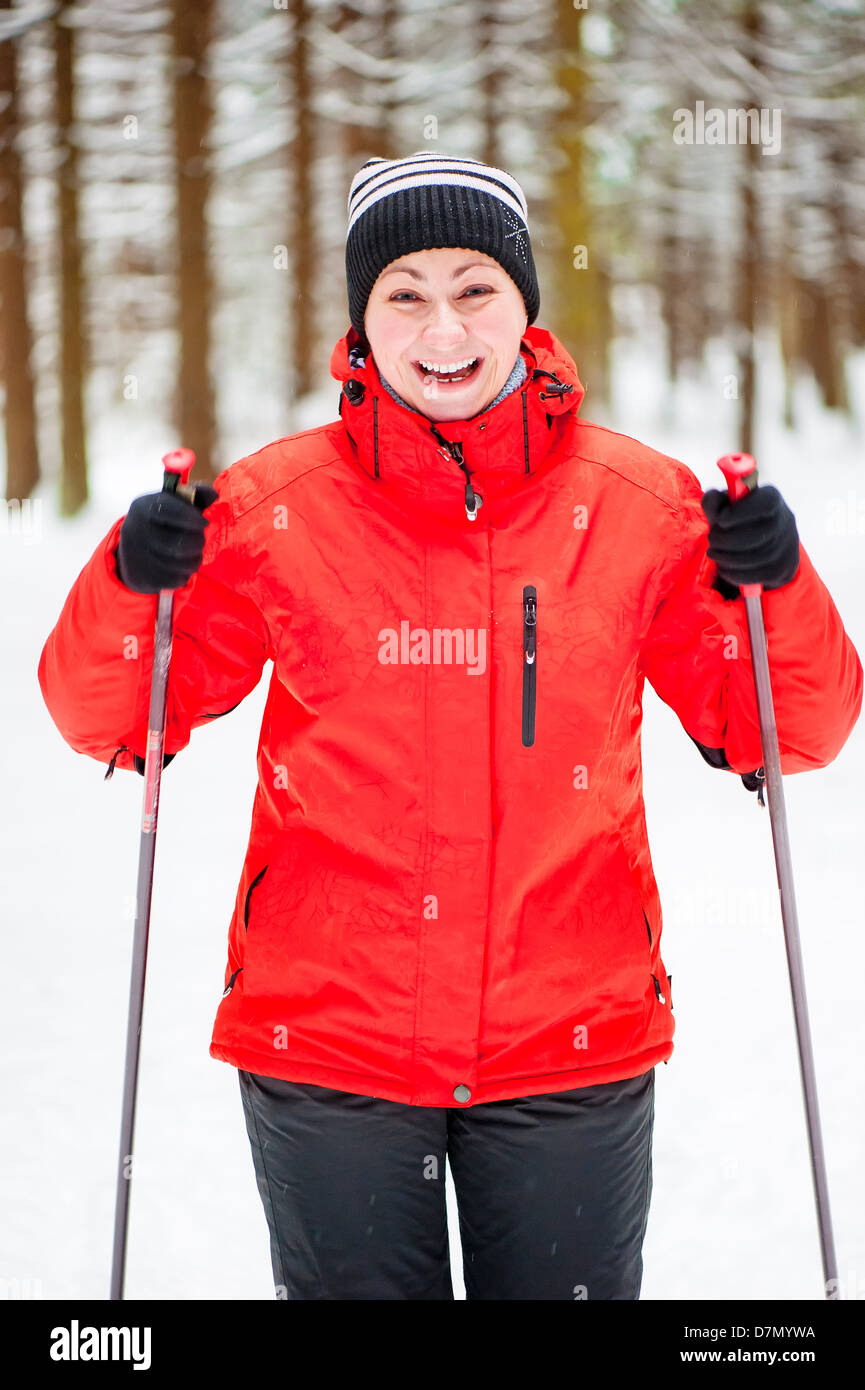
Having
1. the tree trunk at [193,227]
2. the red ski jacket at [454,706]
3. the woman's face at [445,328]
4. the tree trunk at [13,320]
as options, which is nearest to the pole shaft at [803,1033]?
the red ski jacket at [454,706]

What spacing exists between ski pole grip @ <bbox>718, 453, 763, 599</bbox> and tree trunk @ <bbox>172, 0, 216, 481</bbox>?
9563 mm

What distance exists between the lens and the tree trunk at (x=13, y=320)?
11.4 metres

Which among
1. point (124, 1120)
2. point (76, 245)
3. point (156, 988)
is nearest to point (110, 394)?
point (76, 245)

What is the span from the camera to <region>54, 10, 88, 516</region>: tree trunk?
1147 centimetres

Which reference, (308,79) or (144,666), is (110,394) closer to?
(308,79)

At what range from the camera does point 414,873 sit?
61.6 inches

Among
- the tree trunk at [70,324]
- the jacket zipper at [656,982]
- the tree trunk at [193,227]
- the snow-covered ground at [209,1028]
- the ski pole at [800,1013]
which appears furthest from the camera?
the tree trunk at [70,324]

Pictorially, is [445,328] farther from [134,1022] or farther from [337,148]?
[337,148]

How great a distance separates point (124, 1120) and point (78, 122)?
11273 millimetres

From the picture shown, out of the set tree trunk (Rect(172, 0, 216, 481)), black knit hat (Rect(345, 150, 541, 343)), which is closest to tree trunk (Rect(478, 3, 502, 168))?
tree trunk (Rect(172, 0, 216, 481))

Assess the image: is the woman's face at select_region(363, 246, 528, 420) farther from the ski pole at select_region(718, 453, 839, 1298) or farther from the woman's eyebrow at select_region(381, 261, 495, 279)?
the ski pole at select_region(718, 453, 839, 1298)

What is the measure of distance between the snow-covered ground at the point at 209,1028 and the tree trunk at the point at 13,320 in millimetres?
5858

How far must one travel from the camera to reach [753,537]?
1577mm

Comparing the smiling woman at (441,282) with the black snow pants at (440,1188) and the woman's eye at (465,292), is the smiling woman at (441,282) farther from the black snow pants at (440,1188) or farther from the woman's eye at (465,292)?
the black snow pants at (440,1188)
